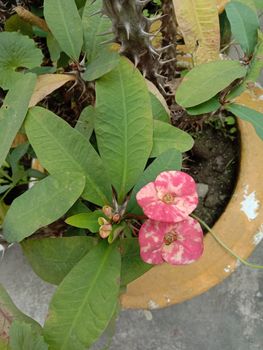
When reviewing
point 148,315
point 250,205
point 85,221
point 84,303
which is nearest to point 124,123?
point 85,221

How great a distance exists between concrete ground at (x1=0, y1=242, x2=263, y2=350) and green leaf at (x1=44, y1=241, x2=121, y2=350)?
2.47 feet

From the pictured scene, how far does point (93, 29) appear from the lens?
32.6 inches

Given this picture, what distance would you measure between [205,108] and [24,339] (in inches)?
17.5

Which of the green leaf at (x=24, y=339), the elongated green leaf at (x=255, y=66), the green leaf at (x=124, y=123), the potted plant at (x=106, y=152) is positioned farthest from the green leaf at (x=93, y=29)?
the green leaf at (x=24, y=339)

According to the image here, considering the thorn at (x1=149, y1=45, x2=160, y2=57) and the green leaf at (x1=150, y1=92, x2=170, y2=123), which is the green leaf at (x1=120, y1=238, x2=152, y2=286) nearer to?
the green leaf at (x1=150, y1=92, x2=170, y2=123)

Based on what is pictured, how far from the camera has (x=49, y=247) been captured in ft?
2.35

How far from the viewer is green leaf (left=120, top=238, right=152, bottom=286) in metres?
0.72

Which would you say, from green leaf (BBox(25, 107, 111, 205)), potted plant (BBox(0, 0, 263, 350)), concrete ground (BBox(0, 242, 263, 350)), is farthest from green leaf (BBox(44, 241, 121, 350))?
concrete ground (BBox(0, 242, 263, 350))

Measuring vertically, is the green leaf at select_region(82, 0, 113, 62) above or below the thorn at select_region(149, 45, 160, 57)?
above

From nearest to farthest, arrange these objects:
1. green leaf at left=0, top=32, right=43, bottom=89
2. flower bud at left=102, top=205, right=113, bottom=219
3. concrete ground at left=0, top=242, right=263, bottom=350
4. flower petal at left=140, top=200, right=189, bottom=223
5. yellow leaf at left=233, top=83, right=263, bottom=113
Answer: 1. flower petal at left=140, top=200, right=189, bottom=223
2. flower bud at left=102, top=205, right=113, bottom=219
3. green leaf at left=0, top=32, right=43, bottom=89
4. yellow leaf at left=233, top=83, right=263, bottom=113
5. concrete ground at left=0, top=242, right=263, bottom=350

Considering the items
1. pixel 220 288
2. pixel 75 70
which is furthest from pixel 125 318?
pixel 75 70

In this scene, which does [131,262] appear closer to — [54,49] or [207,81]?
[207,81]

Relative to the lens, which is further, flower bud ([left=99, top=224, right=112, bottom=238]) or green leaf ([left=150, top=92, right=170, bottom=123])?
green leaf ([left=150, top=92, right=170, bottom=123])

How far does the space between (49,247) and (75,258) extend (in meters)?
0.04
